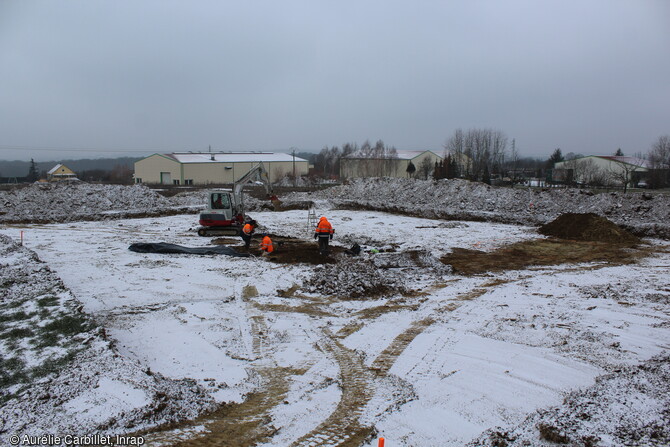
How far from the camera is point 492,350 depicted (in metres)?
7.63

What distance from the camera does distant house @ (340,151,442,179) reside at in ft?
216

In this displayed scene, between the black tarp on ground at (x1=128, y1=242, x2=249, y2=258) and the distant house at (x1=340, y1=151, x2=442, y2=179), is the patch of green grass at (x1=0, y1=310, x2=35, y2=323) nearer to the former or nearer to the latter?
the black tarp on ground at (x1=128, y1=242, x2=249, y2=258)

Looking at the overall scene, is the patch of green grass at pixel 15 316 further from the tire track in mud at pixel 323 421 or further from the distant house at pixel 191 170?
the distant house at pixel 191 170

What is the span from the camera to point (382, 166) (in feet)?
216

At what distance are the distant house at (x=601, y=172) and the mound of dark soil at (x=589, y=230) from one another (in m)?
23.6

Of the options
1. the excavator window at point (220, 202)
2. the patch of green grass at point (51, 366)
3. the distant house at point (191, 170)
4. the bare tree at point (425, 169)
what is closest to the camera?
the patch of green grass at point (51, 366)

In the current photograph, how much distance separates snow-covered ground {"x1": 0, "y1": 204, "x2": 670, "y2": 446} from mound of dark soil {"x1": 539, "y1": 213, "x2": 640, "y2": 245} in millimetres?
4695

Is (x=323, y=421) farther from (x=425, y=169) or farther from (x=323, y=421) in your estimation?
(x=425, y=169)

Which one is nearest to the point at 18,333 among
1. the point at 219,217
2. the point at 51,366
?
the point at 51,366

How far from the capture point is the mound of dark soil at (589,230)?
63.8 ft

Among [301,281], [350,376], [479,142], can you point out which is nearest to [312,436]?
[350,376]

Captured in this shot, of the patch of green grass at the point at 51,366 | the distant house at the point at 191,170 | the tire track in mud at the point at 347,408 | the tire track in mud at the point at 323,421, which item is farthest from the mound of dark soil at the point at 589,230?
the distant house at the point at 191,170

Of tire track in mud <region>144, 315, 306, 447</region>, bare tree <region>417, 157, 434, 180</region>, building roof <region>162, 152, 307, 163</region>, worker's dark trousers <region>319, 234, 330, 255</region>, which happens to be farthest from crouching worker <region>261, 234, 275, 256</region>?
building roof <region>162, 152, 307, 163</region>

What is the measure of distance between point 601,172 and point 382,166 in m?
28.6
